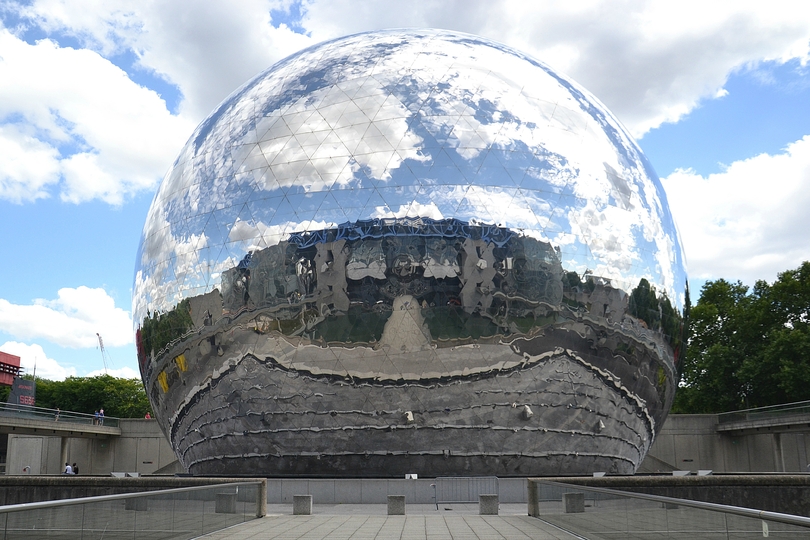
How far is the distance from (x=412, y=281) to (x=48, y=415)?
78.8 feet

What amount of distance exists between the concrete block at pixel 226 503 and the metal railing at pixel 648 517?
4.61m

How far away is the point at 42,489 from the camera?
14383mm

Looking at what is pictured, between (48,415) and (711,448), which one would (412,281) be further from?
(48,415)

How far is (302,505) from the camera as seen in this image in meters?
13.2

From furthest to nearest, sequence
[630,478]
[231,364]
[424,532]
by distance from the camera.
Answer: [231,364]
[630,478]
[424,532]

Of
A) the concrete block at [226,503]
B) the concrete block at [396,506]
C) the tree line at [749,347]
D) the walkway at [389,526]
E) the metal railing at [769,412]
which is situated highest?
the tree line at [749,347]

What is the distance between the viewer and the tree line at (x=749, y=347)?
122 ft

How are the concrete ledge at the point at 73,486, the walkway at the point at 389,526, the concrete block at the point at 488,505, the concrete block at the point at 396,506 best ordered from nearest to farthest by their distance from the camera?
the walkway at the point at 389,526, the concrete block at the point at 396,506, the concrete block at the point at 488,505, the concrete ledge at the point at 73,486

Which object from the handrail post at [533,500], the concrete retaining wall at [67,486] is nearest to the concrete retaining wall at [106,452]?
the concrete retaining wall at [67,486]

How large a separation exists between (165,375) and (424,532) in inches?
331

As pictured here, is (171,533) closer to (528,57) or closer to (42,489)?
(42,489)

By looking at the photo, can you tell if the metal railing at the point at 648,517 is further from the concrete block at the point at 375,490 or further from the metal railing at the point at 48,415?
the metal railing at the point at 48,415

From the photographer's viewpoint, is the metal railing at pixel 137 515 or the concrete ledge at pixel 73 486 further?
the concrete ledge at pixel 73 486

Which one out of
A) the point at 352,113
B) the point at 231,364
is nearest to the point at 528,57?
the point at 352,113
